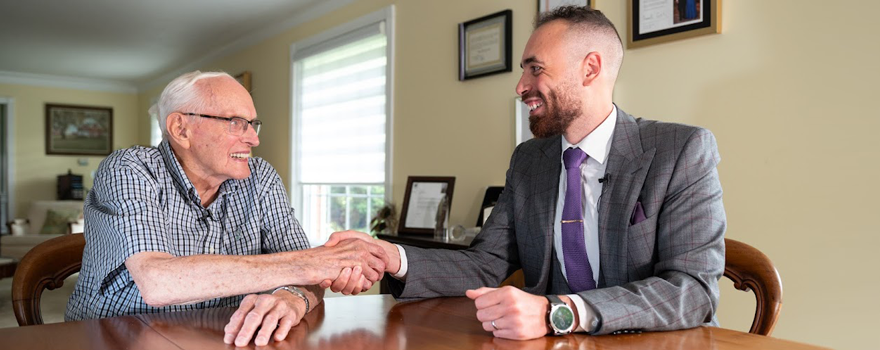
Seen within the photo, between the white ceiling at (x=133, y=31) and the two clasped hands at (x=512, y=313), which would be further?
the white ceiling at (x=133, y=31)

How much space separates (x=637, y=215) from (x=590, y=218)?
157mm

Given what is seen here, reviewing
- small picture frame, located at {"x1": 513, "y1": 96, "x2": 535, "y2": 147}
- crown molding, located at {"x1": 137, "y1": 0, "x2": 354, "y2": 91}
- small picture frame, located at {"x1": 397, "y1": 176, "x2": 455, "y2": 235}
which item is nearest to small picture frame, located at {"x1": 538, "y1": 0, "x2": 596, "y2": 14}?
small picture frame, located at {"x1": 513, "y1": 96, "x2": 535, "y2": 147}

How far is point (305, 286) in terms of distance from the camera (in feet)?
5.42

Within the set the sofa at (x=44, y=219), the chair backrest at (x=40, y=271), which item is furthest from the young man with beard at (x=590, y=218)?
the sofa at (x=44, y=219)

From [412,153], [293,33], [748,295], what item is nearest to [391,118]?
[412,153]

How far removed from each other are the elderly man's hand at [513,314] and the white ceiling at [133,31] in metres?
4.83

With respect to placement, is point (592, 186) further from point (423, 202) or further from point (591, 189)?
point (423, 202)

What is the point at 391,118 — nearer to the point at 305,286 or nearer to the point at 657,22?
the point at 657,22

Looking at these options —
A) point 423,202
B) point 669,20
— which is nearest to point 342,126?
point 423,202

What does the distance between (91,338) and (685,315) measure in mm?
1096

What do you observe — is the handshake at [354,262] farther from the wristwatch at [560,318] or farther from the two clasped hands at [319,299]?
the wristwatch at [560,318]

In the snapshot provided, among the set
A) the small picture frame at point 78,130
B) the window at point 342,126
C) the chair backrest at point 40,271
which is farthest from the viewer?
the small picture frame at point 78,130

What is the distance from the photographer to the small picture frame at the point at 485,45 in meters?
3.92

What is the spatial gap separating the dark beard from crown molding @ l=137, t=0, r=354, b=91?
4.06m
